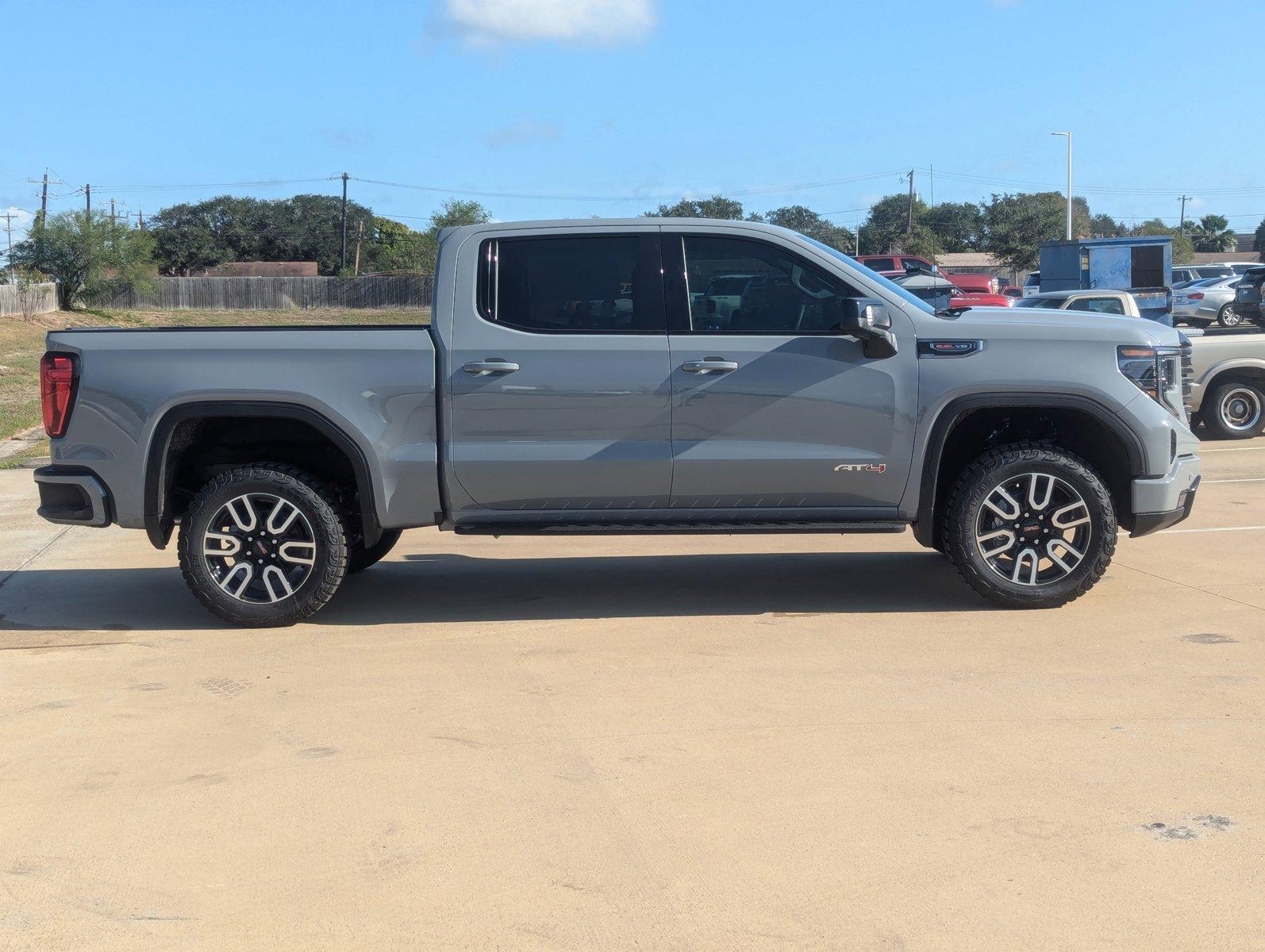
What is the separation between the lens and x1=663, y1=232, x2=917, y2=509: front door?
6340 mm

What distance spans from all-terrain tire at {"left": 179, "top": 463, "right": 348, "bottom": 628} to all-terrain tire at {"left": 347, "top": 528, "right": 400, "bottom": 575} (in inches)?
38.2

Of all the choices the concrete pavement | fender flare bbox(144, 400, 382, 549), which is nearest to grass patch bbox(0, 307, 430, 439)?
fender flare bbox(144, 400, 382, 549)

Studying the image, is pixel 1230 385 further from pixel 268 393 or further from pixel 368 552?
pixel 268 393

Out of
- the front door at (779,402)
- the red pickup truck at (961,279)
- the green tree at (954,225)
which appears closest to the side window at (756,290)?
the front door at (779,402)

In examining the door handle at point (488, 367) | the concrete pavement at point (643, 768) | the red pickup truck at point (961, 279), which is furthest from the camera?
the red pickup truck at point (961, 279)

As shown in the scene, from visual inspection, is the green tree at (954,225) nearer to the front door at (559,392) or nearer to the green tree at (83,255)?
the green tree at (83,255)

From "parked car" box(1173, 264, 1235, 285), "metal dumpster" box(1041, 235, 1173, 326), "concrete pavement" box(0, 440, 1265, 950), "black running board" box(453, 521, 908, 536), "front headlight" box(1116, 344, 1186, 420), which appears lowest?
"concrete pavement" box(0, 440, 1265, 950)

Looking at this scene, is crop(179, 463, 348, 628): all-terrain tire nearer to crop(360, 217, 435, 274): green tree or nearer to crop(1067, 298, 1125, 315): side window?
crop(1067, 298, 1125, 315): side window

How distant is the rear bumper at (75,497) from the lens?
6.38m

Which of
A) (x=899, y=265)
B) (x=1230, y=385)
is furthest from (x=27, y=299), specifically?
(x=1230, y=385)

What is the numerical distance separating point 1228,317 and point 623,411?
3337 centimetres

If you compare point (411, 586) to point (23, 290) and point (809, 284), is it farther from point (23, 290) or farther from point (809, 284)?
point (23, 290)

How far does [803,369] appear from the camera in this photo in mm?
6355

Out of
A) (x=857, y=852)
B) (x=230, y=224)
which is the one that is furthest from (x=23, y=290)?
(x=857, y=852)
